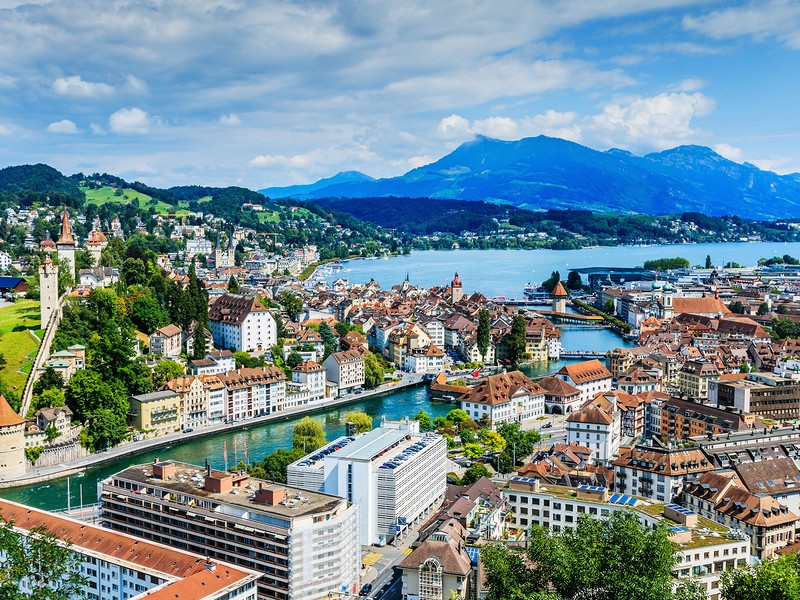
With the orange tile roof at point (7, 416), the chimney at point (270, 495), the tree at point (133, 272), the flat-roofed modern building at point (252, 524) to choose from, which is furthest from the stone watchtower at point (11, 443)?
the tree at point (133, 272)

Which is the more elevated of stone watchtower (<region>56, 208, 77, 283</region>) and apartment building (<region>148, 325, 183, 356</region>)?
stone watchtower (<region>56, 208, 77, 283</region>)

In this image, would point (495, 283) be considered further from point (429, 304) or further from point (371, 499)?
point (371, 499)

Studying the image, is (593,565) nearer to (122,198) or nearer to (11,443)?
(11,443)

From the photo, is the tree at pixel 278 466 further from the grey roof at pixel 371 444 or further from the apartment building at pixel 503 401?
the apartment building at pixel 503 401

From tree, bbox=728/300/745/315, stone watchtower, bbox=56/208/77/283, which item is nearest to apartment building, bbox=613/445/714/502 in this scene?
stone watchtower, bbox=56/208/77/283

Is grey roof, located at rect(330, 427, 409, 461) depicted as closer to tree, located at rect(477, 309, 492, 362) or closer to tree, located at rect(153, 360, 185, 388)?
tree, located at rect(153, 360, 185, 388)
